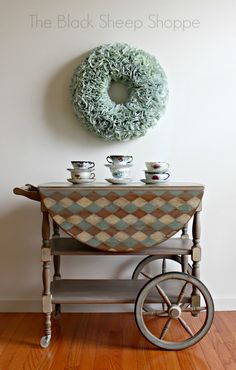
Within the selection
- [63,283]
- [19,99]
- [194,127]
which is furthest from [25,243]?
[194,127]

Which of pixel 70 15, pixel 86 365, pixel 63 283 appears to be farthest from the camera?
pixel 70 15

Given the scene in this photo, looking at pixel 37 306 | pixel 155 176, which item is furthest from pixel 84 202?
pixel 37 306

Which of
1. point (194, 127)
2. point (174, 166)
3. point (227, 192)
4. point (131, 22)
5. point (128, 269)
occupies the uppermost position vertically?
point (131, 22)

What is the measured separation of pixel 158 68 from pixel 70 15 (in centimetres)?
64

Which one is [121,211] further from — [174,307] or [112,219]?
[174,307]

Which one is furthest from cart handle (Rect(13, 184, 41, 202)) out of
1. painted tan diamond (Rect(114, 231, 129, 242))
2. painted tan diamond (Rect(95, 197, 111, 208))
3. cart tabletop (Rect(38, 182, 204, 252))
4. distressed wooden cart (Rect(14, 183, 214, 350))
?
painted tan diamond (Rect(114, 231, 129, 242))

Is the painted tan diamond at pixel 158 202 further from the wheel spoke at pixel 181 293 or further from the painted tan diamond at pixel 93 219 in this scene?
the wheel spoke at pixel 181 293

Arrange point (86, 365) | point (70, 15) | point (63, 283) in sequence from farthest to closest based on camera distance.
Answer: point (70, 15) < point (63, 283) < point (86, 365)

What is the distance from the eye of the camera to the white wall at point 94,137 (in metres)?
2.66

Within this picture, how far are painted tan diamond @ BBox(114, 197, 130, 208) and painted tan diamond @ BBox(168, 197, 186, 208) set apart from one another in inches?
8.7

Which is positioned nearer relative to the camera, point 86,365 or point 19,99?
point 86,365

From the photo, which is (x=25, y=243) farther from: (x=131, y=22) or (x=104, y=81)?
(x=131, y=22)

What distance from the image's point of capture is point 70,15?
2.66 m

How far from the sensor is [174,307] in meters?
2.22
